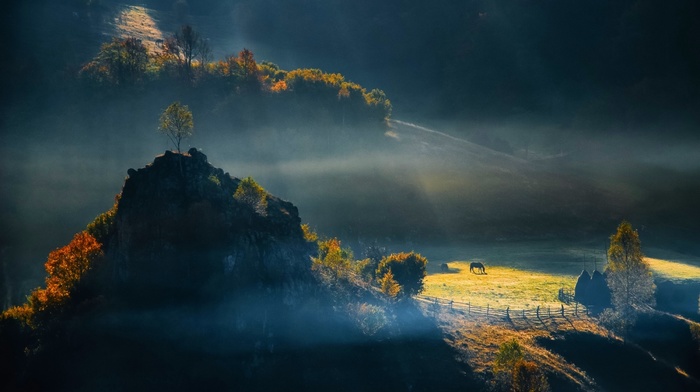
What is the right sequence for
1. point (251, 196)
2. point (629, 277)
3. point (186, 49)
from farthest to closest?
point (186, 49)
point (629, 277)
point (251, 196)

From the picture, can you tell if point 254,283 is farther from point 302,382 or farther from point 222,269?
point 302,382

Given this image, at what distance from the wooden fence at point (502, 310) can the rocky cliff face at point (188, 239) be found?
21.0 m

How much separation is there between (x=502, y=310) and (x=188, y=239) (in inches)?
1675

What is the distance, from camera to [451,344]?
214 ft

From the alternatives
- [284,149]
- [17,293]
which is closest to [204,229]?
[17,293]

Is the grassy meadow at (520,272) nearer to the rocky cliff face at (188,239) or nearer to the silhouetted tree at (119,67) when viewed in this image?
the rocky cliff face at (188,239)

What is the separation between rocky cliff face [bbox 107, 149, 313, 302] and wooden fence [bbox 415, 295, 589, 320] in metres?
21.0

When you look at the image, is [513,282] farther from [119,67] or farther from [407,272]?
[119,67]

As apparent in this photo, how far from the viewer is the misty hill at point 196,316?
181 feet

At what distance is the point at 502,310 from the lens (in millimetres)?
73875

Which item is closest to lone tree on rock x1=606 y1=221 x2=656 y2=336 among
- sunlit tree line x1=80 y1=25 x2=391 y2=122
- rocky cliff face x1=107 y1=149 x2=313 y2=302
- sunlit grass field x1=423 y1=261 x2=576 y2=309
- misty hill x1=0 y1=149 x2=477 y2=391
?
sunlit grass field x1=423 y1=261 x2=576 y2=309

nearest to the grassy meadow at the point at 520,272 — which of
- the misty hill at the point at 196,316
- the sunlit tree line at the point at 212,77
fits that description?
the misty hill at the point at 196,316

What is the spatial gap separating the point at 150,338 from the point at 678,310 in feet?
239

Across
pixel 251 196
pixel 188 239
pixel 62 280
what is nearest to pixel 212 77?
pixel 251 196
